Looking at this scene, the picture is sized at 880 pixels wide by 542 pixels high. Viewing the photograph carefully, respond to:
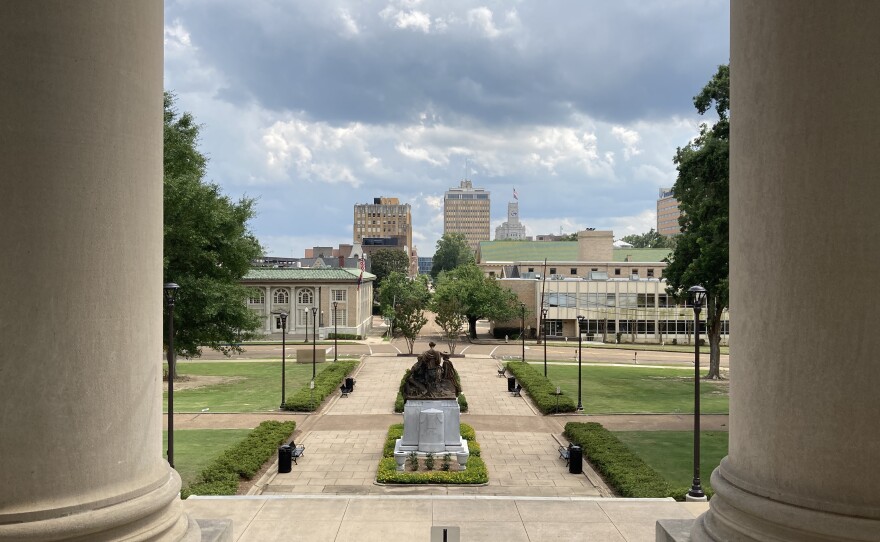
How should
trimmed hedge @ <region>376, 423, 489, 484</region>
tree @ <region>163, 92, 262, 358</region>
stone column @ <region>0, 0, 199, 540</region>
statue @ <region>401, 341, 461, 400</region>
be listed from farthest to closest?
1. tree @ <region>163, 92, 262, 358</region>
2. statue @ <region>401, 341, 461, 400</region>
3. trimmed hedge @ <region>376, 423, 489, 484</region>
4. stone column @ <region>0, 0, 199, 540</region>

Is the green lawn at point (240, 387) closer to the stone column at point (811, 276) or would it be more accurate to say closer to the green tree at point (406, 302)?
the green tree at point (406, 302)

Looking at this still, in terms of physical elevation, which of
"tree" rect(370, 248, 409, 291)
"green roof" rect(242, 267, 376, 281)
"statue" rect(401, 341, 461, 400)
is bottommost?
"statue" rect(401, 341, 461, 400)

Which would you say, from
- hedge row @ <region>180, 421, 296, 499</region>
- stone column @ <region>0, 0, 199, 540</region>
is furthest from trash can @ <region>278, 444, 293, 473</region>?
stone column @ <region>0, 0, 199, 540</region>

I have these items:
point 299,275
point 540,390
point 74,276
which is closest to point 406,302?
point 299,275

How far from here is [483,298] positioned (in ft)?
216

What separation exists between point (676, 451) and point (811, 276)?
56.6 ft

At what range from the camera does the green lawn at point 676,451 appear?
17.7m

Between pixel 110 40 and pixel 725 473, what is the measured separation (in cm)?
562

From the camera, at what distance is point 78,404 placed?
4.66 metres

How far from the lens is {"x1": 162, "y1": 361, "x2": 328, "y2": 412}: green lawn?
2892 centimetres

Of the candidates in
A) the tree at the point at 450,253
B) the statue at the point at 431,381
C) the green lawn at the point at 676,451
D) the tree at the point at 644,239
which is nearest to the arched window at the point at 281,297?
the green lawn at the point at 676,451

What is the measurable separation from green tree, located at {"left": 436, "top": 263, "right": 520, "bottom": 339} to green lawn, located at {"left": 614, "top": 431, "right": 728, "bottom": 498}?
135 feet

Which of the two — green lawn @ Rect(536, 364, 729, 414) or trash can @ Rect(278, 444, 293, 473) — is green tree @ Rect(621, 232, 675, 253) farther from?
trash can @ Rect(278, 444, 293, 473)

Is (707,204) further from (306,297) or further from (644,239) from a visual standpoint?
(644,239)
